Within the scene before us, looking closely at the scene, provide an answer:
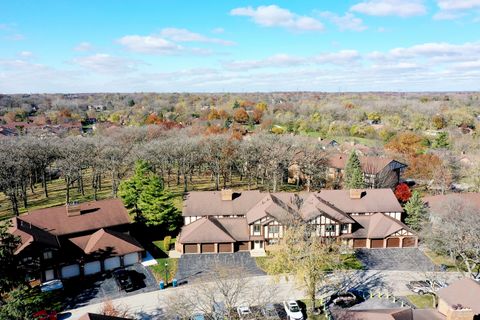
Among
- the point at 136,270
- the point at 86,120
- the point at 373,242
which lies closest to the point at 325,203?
the point at 373,242

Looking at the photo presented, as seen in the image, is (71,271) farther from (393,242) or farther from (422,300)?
(393,242)

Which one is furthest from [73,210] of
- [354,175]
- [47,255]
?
[354,175]

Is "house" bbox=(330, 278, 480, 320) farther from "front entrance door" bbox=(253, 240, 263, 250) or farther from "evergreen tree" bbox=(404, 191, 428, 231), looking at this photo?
"evergreen tree" bbox=(404, 191, 428, 231)

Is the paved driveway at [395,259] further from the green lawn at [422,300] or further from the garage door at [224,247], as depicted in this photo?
the garage door at [224,247]

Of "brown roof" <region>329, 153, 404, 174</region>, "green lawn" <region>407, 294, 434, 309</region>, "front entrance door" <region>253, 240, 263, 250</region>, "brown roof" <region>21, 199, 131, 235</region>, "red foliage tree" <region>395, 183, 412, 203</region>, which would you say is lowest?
"green lawn" <region>407, 294, 434, 309</region>

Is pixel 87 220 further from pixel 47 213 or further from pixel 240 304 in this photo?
pixel 240 304

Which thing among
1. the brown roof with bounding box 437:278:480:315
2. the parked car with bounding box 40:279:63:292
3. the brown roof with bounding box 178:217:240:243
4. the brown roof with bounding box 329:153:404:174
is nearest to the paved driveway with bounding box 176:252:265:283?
the brown roof with bounding box 178:217:240:243
